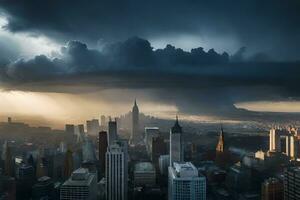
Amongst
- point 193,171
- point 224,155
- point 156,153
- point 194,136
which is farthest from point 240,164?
point 193,171

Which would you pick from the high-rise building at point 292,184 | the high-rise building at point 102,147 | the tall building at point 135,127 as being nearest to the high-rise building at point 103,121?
the high-rise building at point 102,147

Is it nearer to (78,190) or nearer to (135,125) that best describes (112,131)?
(135,125)

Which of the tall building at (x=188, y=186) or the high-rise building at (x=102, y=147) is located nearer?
the tall building at (x=188, y=186)

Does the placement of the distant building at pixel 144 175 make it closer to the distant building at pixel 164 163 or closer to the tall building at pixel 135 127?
the distant building at pixel 164 163

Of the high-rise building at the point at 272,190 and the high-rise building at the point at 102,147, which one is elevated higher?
the high-rise building at the point at 102,147

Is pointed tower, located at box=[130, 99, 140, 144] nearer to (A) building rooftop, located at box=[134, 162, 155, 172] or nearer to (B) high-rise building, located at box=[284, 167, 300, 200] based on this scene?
(A) building rooftop, located at box=[134, 162, 155, 172]

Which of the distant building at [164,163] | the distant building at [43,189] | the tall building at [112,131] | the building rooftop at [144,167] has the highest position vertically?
the tall building at [112,131]

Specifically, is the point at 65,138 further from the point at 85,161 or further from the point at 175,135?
the point at 175,135
